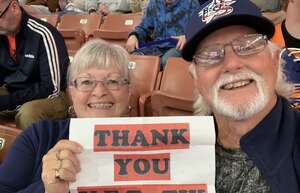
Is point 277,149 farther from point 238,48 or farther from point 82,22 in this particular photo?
point 82,22

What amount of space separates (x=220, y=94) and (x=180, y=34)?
261 centimetres

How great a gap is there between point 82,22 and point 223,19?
187 inches

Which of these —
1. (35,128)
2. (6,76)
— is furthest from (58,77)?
(35,128)

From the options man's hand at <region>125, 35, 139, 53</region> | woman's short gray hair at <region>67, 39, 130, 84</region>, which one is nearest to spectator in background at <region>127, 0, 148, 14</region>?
man's hand at <region>125, 35, 139, 53</region>

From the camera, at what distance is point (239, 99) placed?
1.30 metres

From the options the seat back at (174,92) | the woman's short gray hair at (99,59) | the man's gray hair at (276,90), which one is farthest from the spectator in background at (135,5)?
the man's gray hair at (276,90)

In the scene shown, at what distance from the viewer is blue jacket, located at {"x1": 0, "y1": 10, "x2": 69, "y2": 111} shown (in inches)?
122

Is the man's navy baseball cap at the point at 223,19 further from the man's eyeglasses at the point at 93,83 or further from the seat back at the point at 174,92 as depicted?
the seat back at the point at 174,92

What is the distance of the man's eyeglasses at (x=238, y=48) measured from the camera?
1.32 metres

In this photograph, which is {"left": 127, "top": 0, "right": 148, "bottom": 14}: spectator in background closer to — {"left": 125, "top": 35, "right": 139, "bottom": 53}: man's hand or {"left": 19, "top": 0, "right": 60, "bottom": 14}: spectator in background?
{"left": 19, "top": 0, "right": 60, "bottom": 14}: spectator in background

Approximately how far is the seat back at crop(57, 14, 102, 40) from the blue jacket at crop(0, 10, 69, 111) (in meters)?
2.40

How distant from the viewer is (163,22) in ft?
13.0

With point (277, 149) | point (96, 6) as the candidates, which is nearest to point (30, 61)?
point (277, 149)

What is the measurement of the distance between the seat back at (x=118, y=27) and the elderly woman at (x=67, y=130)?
2.95 metres
